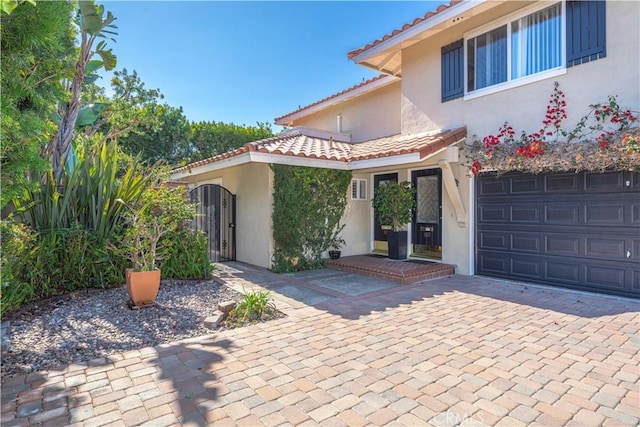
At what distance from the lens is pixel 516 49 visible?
Result: 9.42m

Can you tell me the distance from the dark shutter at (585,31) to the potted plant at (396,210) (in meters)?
5.39

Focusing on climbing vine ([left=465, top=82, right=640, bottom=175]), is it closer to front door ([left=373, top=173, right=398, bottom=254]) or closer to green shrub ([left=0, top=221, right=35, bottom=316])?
front door ([left=373, top=173, right=398, bottom=254])

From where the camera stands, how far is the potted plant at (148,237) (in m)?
6.79

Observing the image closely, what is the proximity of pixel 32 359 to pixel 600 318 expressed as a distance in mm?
9287

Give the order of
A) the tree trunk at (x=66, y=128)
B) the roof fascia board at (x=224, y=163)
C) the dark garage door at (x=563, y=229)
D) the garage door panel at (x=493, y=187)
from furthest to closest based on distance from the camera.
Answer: the roof fascia board at (x=224, y=163) → the garage door panel at (x=493, y=187) → the tree trunk at (x=66, y=128) → the dark garage door at (x=563, y=229)

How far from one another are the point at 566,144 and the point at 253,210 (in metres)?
9.18

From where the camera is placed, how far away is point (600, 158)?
757 cm

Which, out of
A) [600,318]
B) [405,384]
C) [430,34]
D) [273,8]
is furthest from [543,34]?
[405,384]

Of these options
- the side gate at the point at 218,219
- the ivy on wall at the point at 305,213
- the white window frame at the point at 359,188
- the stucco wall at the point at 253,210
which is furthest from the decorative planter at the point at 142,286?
the white window frame at the point at 359,188

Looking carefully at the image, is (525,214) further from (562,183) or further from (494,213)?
(562,183)

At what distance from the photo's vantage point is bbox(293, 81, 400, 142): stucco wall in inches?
589

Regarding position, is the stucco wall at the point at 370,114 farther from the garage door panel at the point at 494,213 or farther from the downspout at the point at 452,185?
the garage door panel at the point at 494,213

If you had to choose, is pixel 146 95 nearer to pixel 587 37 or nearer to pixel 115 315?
pixel 115 315

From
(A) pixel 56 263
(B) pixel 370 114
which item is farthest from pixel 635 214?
(A) pixel 56 263
